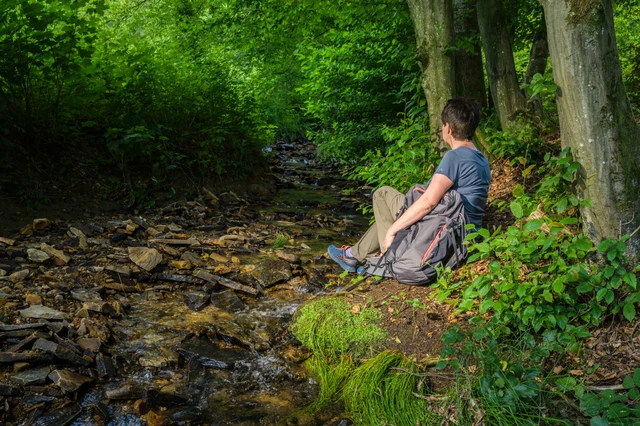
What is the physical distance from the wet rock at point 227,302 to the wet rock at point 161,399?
1.66m

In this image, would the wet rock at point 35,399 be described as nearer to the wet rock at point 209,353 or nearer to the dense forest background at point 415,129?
the wet rock at point 209,353

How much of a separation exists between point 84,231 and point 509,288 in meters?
5.72

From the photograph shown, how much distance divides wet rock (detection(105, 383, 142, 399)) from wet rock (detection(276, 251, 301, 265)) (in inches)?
121

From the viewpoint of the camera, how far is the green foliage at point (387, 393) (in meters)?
3.31

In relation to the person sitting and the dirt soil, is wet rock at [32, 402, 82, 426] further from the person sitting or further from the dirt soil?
the person sitting

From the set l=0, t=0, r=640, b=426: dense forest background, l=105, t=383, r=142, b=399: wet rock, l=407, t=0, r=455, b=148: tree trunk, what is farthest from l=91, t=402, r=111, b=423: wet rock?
l=407, t=0, r=455, b=148: tree trunk

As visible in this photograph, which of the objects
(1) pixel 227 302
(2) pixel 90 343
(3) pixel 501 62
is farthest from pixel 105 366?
(3) pixel 501 62

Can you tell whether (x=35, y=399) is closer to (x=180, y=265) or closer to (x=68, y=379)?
(x=68, y=379)

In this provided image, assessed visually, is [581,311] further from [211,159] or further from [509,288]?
[211,159]

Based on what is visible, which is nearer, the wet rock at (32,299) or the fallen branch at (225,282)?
the wet rock at (32,299)

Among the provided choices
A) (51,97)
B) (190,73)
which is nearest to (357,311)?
(51,97)

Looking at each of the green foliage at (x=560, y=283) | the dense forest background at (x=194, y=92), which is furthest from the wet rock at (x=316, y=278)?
the green foliage at (x=560, y=283)

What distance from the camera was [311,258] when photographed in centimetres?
688

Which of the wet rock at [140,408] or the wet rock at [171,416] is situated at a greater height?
the wet rock at [140,408]
